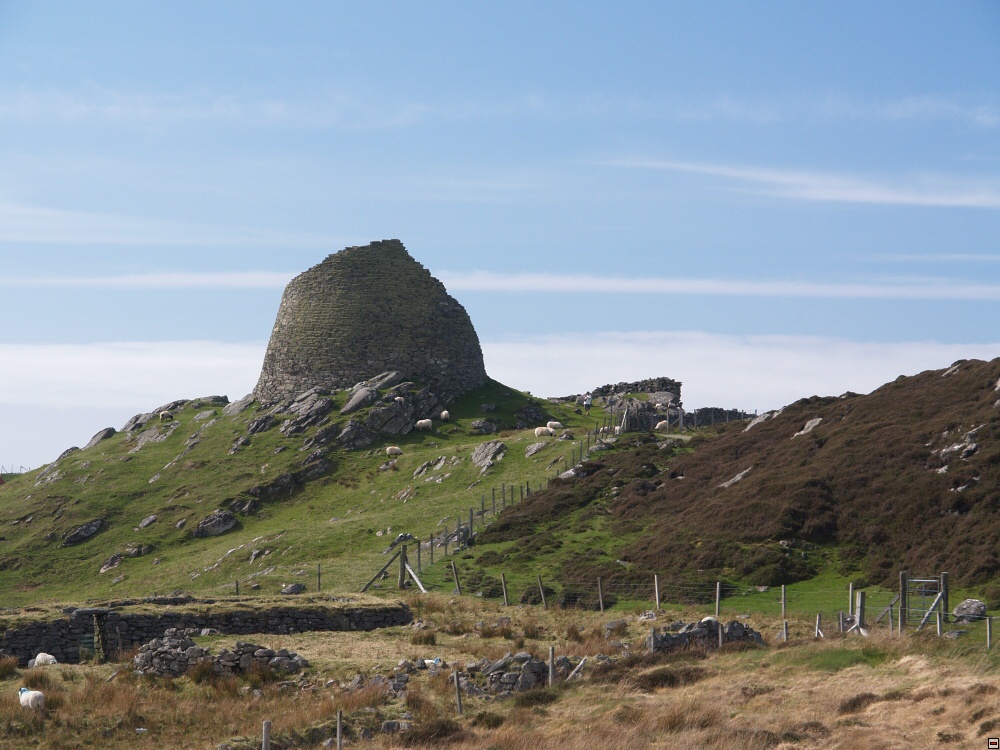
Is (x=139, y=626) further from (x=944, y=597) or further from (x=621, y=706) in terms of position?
(x=944, y=597)

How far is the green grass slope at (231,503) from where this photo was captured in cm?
5128

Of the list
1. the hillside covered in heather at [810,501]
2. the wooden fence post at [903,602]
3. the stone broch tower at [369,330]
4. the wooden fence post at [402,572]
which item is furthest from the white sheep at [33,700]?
the stone broch tower at [369,330]

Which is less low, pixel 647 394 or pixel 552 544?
pixel 647 394

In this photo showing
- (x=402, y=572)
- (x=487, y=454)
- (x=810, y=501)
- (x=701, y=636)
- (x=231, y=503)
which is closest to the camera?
(x=701, y=636)

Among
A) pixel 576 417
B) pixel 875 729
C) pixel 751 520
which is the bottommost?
→ pixel 875 729

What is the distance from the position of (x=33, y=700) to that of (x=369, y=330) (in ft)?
214

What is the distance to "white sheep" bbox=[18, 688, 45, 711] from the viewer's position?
21.2 metres

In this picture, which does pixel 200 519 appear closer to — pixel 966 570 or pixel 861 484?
pixel 861 484

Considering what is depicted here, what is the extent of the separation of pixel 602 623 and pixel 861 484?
50.7 feet

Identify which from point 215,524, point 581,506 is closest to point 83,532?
point 215,524

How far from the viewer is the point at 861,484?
1626 inches

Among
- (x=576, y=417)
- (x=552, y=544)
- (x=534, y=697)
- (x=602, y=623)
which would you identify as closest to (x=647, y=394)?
(x=576, y=417)

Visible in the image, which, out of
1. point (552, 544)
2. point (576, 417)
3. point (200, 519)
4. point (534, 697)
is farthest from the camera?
point (576, 417)

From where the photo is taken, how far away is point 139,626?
29500 millimetres
